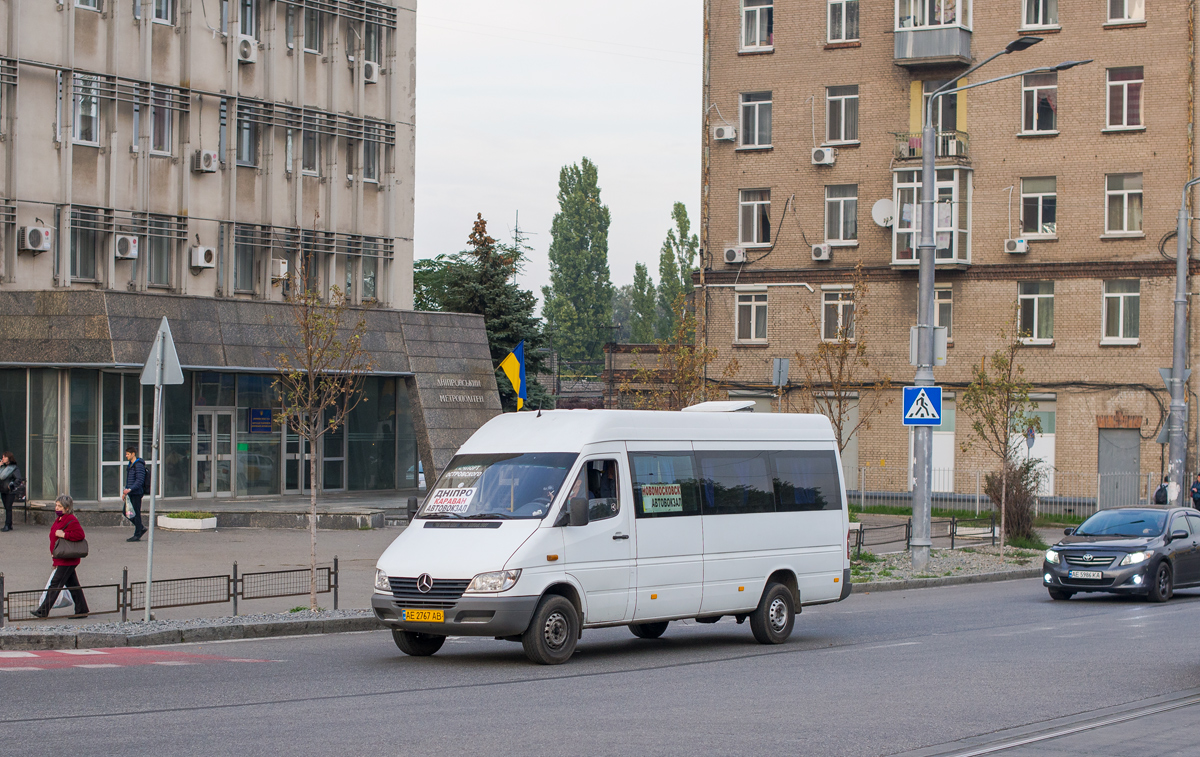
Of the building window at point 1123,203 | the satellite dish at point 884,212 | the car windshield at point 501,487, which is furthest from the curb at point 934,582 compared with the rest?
the satellite dish at point 884,212

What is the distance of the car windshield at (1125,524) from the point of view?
21812mm

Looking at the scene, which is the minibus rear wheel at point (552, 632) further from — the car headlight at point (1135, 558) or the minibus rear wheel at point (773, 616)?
the car headlight at point (1135, 558)

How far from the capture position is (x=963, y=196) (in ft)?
149

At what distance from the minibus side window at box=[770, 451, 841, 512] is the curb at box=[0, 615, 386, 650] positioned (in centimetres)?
539

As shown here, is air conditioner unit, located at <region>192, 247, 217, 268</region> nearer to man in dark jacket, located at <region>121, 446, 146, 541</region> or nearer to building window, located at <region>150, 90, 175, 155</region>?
building window, located at <region>150, 90, 175, 155</region>

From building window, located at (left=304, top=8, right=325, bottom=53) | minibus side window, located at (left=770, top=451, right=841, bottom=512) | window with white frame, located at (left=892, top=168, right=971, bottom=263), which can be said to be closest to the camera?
minibus side window, located at (left=770, top=451, right=841, bottom=512)

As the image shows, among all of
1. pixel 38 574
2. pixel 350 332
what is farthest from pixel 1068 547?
pixel 350 332

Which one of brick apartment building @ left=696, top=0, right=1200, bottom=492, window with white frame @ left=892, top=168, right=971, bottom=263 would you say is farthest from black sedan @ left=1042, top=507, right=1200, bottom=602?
window with white frame @ left=892, top=168, right=971, bottom=263

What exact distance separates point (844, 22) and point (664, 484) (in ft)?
118

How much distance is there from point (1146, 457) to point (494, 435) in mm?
33586

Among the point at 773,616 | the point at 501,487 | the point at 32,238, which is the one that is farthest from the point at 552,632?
the point at 32,238

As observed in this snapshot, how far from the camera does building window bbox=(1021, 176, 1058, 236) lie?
1741 inches

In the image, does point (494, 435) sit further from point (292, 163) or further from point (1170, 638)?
point (292, 163)

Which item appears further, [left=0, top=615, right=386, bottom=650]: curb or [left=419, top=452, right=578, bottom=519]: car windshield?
[left=0, top=615, right=386, bottom=650]: curb
